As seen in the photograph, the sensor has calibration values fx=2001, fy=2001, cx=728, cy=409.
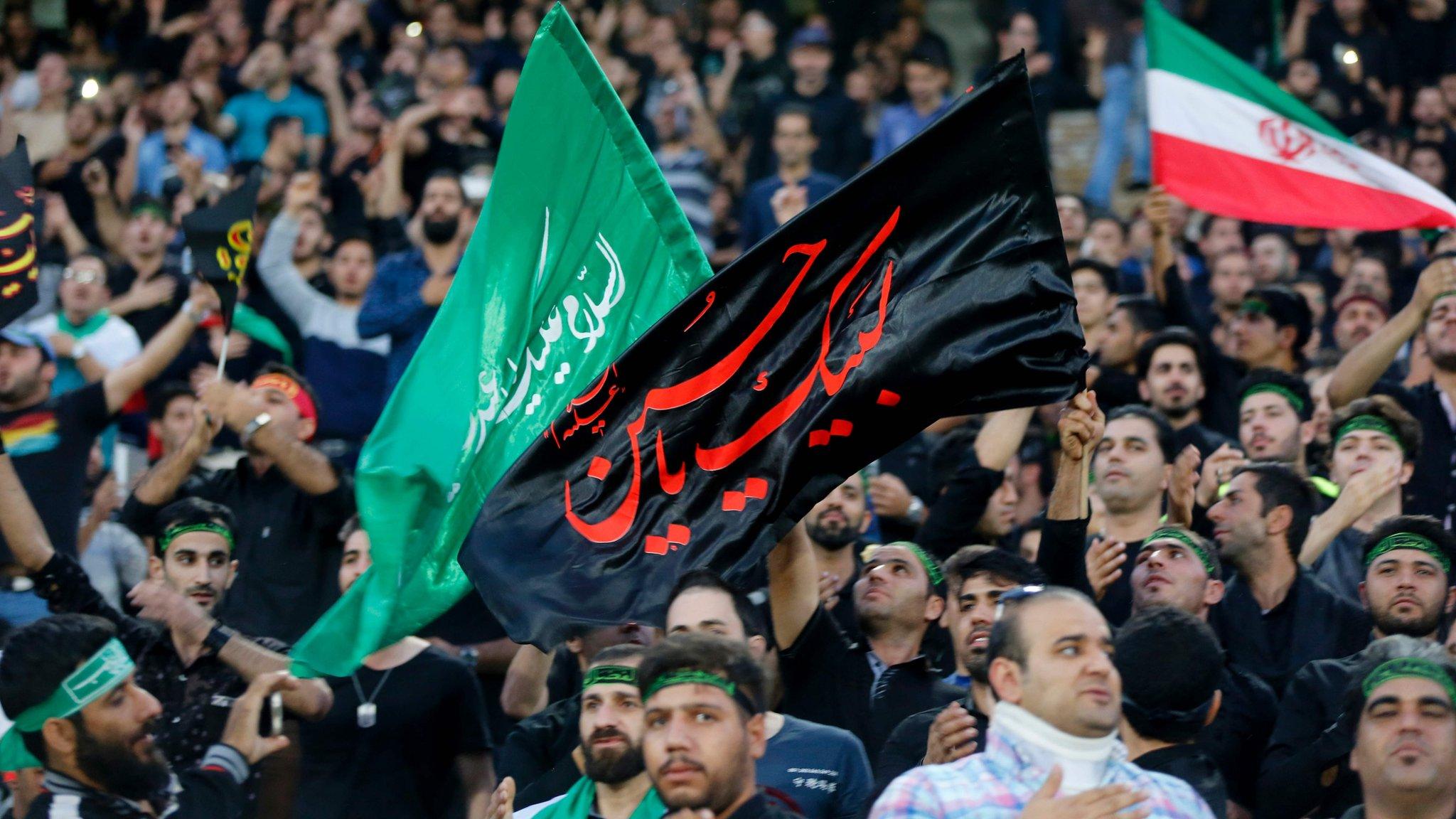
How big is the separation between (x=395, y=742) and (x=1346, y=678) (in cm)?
293

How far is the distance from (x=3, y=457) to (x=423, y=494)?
1617 mm

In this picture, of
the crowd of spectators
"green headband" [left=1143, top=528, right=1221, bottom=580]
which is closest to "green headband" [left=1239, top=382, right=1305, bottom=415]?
the crowd of spectators

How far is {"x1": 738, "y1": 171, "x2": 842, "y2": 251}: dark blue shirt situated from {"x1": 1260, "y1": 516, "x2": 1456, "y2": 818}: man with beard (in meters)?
4.95

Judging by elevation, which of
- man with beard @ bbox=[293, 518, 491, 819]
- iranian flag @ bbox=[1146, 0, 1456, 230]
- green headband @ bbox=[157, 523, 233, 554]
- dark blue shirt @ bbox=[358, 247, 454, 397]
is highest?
iranian flag @ bbox=[1146, 0, 1456, 230]

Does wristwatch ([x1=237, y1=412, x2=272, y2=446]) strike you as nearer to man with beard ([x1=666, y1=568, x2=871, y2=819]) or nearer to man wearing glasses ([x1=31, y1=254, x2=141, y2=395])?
man wearing glasses ([x1=31, y1=254, x2=141, y2=395])

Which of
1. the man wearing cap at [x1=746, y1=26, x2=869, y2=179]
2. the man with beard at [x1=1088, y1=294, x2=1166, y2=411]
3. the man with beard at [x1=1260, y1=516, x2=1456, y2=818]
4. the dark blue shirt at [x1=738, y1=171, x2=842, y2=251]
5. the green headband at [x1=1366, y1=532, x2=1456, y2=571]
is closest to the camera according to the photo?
the man with beard at [x1=1260, y1=516, x2=1456, y2=818]

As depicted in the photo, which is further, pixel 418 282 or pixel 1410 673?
pixel 418 282

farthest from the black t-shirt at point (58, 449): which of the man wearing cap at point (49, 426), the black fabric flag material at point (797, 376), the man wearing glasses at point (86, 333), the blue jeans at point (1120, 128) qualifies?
the blue jeans at point (1120, 128)

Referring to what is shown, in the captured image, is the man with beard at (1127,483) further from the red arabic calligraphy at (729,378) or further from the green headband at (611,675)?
the green headband at (611,675)

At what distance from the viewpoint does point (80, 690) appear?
5.20 meters

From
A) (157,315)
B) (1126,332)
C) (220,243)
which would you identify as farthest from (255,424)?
(1126,332)

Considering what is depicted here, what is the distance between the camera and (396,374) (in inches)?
366

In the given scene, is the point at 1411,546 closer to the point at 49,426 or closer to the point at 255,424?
the point at 255,424

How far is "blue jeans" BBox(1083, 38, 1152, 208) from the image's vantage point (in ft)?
41.2
